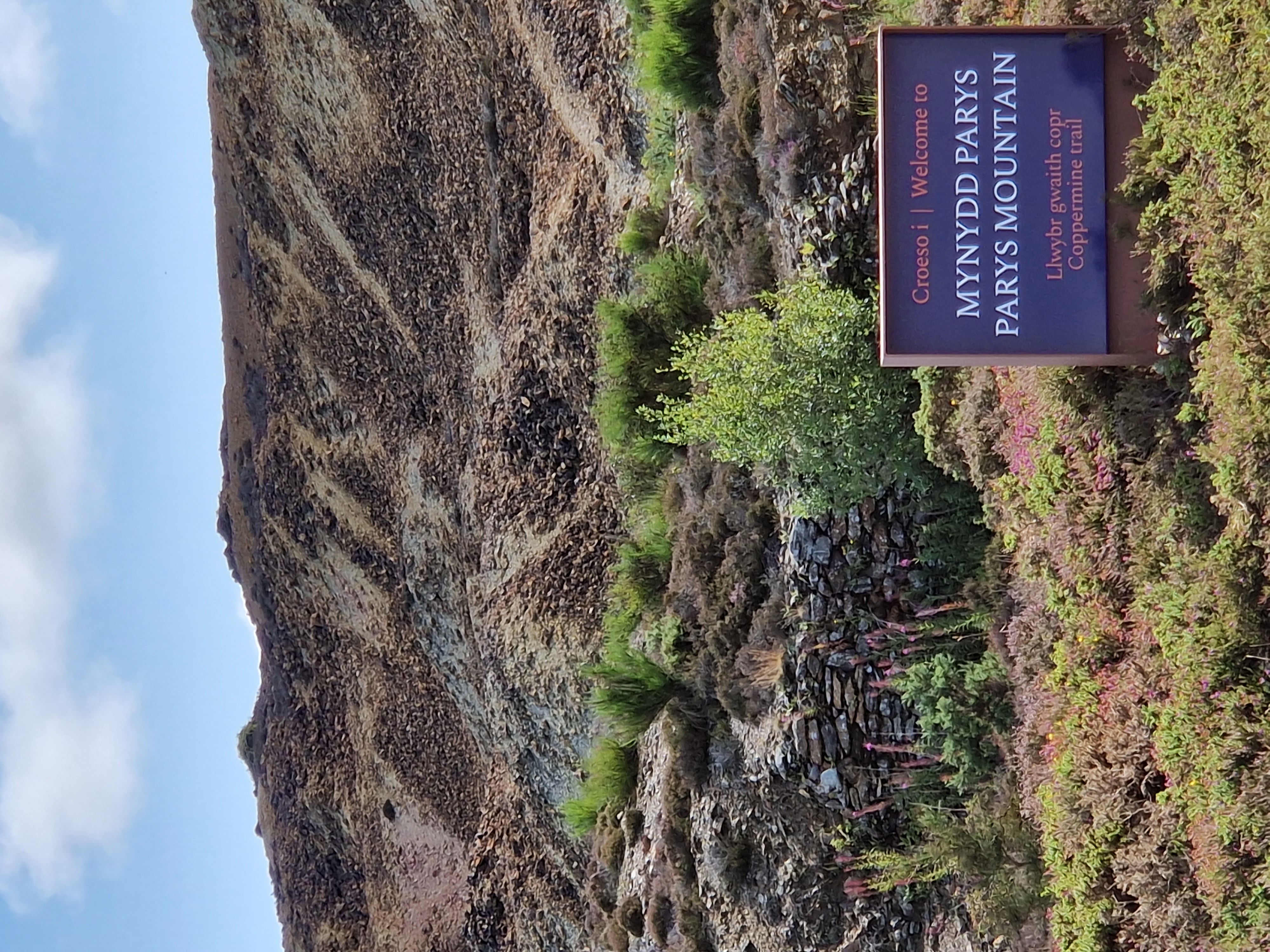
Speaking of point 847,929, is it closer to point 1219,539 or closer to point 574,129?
Result: point 1219,539

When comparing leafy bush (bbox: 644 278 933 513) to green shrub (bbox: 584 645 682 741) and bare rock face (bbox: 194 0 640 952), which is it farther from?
bare rock face (bbox: 194 0 640 952)

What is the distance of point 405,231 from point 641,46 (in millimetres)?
4951

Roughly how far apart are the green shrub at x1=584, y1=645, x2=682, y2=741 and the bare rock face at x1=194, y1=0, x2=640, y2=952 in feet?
4.82

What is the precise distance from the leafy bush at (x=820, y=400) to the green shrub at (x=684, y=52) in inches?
107

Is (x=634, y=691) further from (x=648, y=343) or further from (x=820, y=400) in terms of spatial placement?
(x=820, y=400)

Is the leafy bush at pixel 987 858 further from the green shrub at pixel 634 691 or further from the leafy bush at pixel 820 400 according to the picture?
the green shrub at pixel 634 691

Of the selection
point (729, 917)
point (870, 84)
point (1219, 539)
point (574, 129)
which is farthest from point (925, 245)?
point (574, 129)

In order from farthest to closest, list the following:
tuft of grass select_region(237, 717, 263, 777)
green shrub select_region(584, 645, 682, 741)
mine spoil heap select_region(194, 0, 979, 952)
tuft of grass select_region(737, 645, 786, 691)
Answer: tuft of grass select_region(237, 717, 263, 777) < mine spoil heap select_region(194, 0, 979, 952) < green shrub select_region(584, 645, 682, 741) < tuft of grass select_region(737, 645, 786, 691)

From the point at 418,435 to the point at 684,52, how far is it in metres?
6.39

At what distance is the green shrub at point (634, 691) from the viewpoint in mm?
10852

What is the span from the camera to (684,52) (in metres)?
10.4

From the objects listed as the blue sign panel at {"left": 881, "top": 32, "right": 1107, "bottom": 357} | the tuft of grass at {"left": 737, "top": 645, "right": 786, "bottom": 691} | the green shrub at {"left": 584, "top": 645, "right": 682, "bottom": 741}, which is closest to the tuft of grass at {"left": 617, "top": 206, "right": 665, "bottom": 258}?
the green shrub at {"left": 584, "top": 645, "right": 682, "bottom": 741}

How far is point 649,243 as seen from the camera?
1183 centimetres

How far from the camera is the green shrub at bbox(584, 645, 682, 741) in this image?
10852 millimetres
